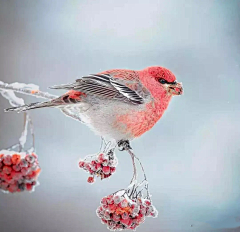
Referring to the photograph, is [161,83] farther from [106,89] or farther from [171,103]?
[171,103]

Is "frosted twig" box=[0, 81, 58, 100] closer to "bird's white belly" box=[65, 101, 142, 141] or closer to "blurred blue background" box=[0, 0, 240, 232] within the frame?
"bird's white belly" box=[65, 101, 142, 141]

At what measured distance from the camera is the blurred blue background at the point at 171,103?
144 centimetres

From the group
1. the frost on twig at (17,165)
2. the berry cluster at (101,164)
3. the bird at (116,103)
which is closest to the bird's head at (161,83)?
the bird at (116,103)

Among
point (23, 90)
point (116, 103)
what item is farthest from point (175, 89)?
point (23, 90)

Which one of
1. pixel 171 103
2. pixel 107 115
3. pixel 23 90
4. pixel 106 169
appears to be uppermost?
pixel 171 103

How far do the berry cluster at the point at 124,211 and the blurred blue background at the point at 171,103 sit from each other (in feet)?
1.89

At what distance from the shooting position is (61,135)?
1.44 m

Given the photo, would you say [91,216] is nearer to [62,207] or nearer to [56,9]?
[62,207]

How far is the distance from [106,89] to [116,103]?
0.05 meters

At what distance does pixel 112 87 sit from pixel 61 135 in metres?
0.53

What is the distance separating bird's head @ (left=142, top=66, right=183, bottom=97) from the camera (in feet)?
3.34

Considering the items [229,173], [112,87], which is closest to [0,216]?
[112,87]

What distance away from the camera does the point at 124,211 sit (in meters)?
0.82

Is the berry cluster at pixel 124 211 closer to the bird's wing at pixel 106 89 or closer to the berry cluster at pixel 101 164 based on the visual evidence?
the berry cluster at pixel 101 164
